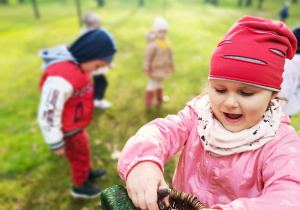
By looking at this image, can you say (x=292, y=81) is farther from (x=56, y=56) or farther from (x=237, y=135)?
(x=56, y=56)

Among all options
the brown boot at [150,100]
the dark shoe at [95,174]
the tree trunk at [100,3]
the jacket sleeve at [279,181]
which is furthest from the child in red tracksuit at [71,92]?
the tree trunk at [100,3]

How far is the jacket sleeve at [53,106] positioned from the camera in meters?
2.40

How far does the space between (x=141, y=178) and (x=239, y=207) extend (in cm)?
37

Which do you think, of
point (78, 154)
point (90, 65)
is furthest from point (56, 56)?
point (78, 154)

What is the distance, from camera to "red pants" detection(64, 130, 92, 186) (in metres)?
2.82

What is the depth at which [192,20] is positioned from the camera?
43.8 feet

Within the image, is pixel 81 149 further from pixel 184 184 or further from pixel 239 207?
pixel 239 207

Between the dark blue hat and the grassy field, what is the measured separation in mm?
1700

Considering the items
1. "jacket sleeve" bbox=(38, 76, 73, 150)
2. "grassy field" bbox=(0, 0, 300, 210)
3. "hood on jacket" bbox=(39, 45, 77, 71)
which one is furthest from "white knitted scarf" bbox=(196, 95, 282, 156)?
"hood on jacket" bbox=(39, 45, 77, 71)

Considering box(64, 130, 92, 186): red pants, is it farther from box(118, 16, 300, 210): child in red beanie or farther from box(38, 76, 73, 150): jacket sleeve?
box(118, 16, 300, 210): child in red beanie

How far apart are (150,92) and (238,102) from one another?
4.20m

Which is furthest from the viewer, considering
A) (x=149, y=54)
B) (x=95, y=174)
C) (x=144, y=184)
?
(x=149, y=54)

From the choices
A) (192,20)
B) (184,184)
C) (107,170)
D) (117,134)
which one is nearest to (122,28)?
(192,20)

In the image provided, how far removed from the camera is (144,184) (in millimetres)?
923
